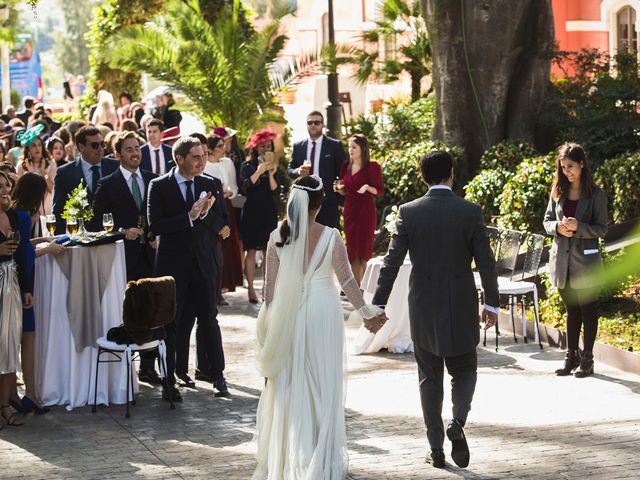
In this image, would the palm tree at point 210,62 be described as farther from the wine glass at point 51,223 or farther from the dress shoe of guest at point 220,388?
the dress shoe of guest at point 220,388

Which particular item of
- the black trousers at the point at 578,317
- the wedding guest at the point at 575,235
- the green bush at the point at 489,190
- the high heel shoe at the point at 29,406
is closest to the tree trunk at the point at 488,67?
the green bush at the point at 489,190

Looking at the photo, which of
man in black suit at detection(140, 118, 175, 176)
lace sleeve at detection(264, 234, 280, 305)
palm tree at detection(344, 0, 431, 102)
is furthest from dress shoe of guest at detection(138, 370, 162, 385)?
palm tree at detection(344, 0, 431, 102)

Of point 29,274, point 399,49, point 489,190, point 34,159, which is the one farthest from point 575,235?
point 399,49

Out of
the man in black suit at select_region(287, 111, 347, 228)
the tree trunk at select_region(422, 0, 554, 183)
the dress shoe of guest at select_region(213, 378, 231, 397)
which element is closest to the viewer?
the dress shoe of guest at select_region(213, 378, 231, 397)

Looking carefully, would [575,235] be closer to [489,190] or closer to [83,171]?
[83,171]

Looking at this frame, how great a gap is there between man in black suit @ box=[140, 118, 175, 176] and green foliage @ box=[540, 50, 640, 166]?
19.6ft

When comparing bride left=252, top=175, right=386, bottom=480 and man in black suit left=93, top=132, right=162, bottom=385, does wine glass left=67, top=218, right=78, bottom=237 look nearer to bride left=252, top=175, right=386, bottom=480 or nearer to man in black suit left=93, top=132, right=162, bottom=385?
man in black suit left=93, top=132, right=162, bottom=385

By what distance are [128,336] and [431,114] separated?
12.4 m

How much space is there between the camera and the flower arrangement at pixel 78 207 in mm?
9555

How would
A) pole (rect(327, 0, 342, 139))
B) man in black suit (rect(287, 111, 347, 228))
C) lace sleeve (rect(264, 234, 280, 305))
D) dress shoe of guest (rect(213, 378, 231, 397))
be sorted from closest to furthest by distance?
lace sleeve (rect(264, 234, 280, 305))
dress shoe of guest (rect(213, 378, 231, 397))
man in black suit (rect(287, 111, 347, 228))
pole (rect(327, 0, 342, 139))

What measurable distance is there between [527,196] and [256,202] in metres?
3.59

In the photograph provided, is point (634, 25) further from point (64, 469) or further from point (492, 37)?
point (64, 469)

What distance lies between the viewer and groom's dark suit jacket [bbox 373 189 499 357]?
7.18 m

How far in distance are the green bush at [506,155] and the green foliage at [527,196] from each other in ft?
3.67
